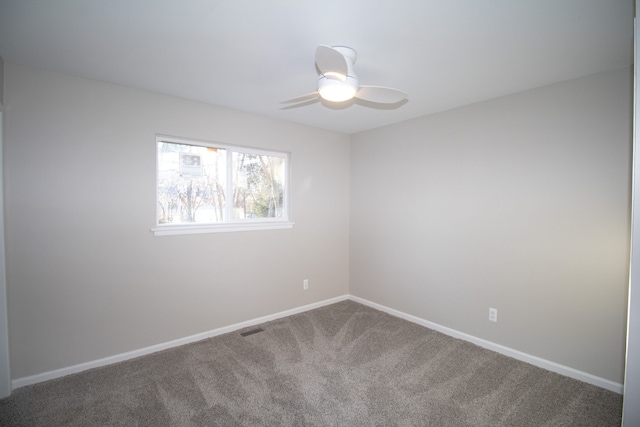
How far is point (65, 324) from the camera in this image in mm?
2418

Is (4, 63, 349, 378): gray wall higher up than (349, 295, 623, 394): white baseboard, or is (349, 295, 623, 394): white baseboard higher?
(4, 63, 349, 378): gray wall

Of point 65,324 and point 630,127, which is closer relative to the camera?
point 630,127

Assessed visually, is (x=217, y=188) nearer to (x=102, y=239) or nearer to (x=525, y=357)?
(x=102, y=239)

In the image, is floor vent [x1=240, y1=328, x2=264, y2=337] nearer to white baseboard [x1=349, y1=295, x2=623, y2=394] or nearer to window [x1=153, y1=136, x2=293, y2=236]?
window [x1=153, y1=136, x2=293, y2=236]

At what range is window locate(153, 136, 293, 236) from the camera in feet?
9.72

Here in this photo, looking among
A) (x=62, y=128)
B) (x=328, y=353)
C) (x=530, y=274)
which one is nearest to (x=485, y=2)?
(x=530, y=274)

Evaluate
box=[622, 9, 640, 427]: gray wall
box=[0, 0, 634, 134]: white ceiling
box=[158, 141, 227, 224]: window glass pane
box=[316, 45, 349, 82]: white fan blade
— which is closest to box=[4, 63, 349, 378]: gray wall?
box=[158, 141, 227, 224]: window glass pane

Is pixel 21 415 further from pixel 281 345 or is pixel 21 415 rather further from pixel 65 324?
pixel 281 345

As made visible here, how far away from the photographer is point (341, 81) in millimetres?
1810

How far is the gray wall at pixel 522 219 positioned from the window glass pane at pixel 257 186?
1.35 meters

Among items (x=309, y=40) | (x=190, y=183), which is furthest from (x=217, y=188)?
(x=309, y=40)

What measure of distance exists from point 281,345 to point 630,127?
3330 millimetres

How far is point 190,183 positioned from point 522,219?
3208 millimetres

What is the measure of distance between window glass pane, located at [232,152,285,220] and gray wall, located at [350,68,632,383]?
53.2 inches
